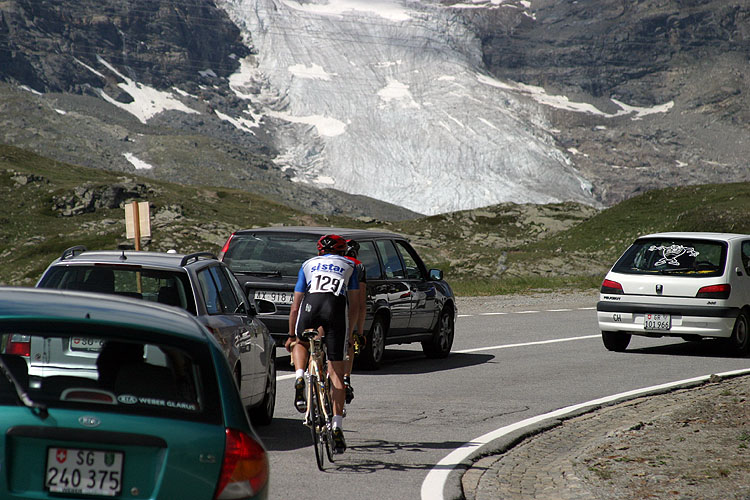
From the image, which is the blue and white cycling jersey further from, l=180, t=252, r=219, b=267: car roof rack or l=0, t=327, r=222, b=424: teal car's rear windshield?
l=0, t=327, r=222, b=424: teal car's rear windshield

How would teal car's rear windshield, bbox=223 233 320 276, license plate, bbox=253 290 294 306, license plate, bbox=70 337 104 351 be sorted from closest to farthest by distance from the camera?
license plate, bbox=70 337 104 351 → license plate, bbox=253 290 294 306 → teal car's rear windshield, bbox=223 233 320 276

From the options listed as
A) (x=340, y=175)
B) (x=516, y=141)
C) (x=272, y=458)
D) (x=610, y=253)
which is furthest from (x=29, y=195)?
(x=516, y=141)

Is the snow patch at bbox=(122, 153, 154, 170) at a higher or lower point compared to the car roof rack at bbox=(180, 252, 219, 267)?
higher

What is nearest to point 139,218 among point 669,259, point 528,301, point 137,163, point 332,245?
point 669,259

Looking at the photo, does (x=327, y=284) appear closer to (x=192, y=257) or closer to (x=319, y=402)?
(x=319, y=402)

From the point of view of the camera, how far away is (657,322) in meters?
15.1

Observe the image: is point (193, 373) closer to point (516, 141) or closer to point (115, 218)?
point (115, 218)

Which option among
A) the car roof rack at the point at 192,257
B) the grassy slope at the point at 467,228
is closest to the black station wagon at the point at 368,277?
the car roof rack at the point at 192,257

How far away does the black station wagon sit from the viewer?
13.0 meters

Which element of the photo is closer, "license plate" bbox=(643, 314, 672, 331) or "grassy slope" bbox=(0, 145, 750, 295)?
"license plate" bbox=(643, 314, 672, 331)

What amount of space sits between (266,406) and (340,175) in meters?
186

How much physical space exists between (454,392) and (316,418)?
14.5ft

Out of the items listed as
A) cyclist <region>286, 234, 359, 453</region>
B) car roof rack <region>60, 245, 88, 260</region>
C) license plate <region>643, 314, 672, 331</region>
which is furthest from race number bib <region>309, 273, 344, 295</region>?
license plate <region>643, 314, 672, 331</region>

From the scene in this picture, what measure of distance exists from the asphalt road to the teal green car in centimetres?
268
